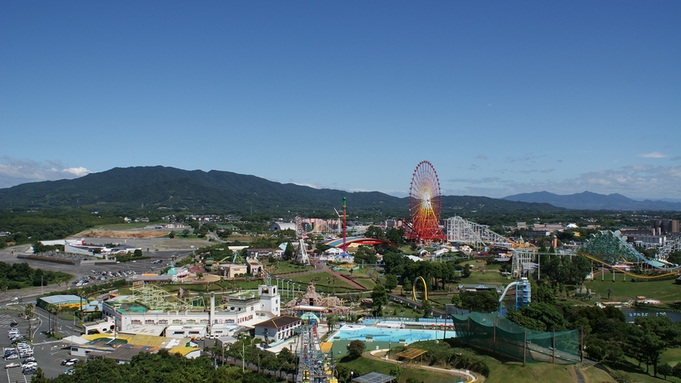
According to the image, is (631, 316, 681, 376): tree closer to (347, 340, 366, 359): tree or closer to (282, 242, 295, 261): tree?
(347, 340, 366, 359): tree

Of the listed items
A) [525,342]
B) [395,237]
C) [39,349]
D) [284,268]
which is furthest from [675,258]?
[39,349]

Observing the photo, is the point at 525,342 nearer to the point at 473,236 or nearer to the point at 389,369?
the point at 389,369

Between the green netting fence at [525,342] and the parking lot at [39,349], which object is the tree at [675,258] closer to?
the green netting fence at [525,342]

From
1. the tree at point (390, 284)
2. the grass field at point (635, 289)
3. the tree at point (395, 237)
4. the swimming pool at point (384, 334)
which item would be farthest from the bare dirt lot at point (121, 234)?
the swimming pool at point (384, 334)

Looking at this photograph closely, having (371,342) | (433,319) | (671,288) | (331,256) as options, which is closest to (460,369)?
(371,342)

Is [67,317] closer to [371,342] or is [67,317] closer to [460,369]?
[371,342]

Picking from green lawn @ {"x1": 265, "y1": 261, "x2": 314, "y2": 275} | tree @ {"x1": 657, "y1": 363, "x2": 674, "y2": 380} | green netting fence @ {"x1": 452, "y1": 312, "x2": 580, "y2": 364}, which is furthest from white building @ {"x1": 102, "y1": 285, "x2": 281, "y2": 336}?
green lawn @ {"x1": 265, "y1": 261, "x2": 314, "y2": 275}
